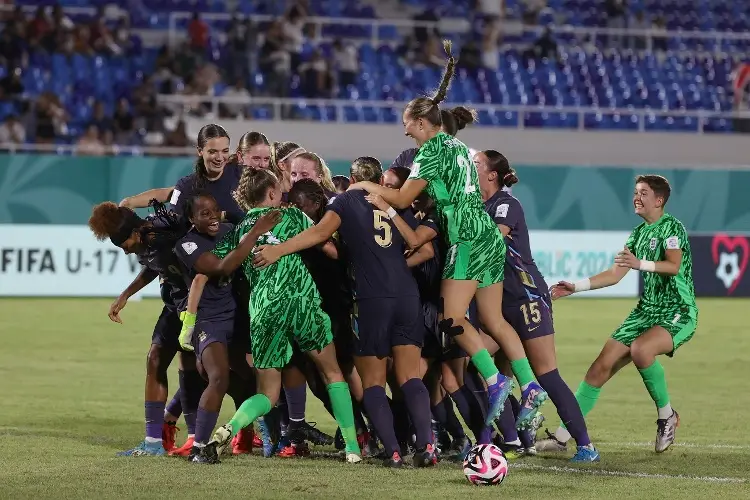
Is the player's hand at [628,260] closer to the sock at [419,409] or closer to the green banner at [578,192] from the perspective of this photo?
the sock at [419,409]

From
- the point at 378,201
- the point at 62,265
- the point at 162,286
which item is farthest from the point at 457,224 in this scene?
the point at 62,265

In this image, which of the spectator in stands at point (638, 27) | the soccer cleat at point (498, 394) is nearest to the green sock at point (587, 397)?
the soccer cleat at point (498, 394)

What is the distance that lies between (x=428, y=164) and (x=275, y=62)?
1796 cm

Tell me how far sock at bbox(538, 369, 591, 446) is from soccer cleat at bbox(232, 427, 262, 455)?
193 cm

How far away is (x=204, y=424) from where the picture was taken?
8062 mm

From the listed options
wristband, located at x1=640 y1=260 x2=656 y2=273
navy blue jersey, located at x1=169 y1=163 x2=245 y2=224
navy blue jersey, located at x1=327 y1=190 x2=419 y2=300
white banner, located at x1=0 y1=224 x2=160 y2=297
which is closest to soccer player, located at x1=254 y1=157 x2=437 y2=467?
navy blue jersey, located at x1=327 y1=190 x2=419 y2=300

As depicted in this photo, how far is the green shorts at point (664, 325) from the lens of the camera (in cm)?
913

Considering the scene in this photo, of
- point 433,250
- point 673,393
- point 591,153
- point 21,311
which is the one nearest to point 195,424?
point 433,250

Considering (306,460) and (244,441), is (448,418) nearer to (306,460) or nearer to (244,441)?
(306,460)

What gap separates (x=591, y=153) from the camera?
2631cm

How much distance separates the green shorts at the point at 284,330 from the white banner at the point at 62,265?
13413 millimetres

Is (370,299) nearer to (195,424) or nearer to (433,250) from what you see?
(433,250)

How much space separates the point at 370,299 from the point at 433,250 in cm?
59

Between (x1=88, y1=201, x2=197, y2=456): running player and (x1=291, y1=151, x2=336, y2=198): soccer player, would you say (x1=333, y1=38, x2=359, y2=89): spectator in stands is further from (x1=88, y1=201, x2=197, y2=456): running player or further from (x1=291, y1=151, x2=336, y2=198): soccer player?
(x1=88, y1=201, x2=197, y2=456): running player
